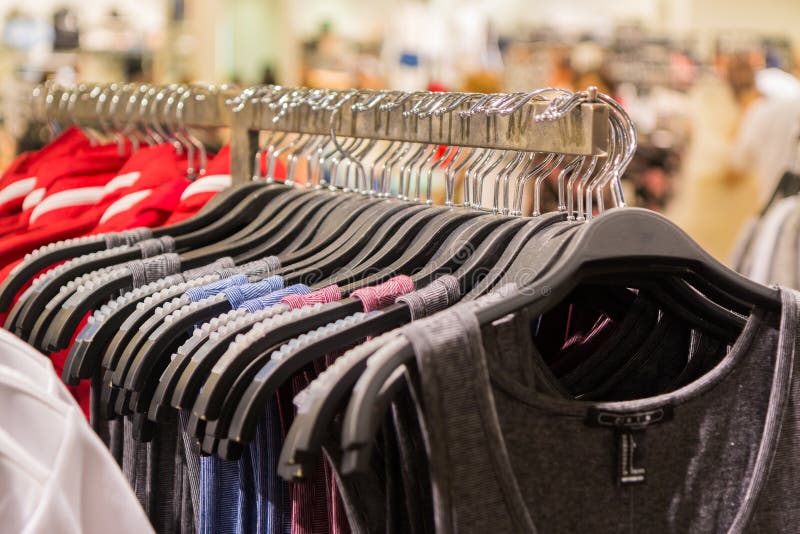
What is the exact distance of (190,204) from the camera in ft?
4.05

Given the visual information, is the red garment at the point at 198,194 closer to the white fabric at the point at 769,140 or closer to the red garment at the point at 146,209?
the red garment at the point at 146,209

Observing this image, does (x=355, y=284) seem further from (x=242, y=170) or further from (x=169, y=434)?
(x=242, y=170)

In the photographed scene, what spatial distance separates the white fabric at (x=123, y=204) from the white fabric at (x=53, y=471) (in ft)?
1.76

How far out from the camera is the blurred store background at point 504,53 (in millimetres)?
4188

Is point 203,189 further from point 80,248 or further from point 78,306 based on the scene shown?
point 78,306

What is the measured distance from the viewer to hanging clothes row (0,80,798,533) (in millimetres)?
642

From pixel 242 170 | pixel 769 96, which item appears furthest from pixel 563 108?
pixel 769 96

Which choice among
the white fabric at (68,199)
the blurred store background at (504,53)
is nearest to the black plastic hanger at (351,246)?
the white fabric at (68,199)

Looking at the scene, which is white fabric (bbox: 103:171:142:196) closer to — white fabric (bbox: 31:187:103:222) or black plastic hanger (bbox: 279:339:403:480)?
white fabric (bbox: 31:187:103:222)

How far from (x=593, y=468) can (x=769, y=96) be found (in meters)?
2.92

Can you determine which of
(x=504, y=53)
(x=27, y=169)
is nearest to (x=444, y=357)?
(x=27, y=169)

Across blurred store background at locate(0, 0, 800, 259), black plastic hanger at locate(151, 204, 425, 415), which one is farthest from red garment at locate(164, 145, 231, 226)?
blurred store background at locate(0, 0, 800, 259)

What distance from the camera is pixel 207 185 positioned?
49.8 inches

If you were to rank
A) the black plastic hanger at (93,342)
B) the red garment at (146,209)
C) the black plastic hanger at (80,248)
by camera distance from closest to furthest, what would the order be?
the black plastic hanger at (93,342)
the black plastic hanger at (80,248)
the red garment at (146,209)
